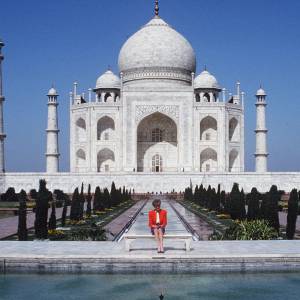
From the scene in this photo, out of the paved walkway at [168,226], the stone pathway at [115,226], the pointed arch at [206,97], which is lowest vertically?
A: the stone pathway at [115,226]

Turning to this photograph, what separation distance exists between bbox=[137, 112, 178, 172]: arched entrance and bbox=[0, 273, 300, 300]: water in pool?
78.4ft

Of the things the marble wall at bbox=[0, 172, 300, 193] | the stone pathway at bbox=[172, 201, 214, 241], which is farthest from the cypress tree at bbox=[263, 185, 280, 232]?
the marble wall at bbox=[0, 172, 300, 193]

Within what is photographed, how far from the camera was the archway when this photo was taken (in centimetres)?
3030

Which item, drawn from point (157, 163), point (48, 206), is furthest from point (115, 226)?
point (157, 163)

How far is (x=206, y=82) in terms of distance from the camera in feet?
104

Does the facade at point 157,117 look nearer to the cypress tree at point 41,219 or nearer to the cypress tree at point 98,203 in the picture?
the cypress tree at point 98,203

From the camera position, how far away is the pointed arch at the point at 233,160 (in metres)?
30.6

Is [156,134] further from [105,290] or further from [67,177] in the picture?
[105,290]

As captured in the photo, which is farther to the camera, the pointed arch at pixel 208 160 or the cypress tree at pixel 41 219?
the pointed arch at pixel 208 160

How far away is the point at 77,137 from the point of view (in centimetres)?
3100

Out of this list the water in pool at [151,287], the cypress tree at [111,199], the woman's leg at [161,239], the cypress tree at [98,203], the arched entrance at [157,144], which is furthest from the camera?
the arched entrance at [157,144]

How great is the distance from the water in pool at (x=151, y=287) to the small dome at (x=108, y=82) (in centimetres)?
2575

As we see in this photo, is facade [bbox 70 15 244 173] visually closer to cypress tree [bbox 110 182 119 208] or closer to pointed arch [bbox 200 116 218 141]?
pointed arch [bbox 200 116 218 141]

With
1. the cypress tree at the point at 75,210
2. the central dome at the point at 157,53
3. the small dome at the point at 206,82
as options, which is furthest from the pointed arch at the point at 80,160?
the cypress tree at the point at 75,210
